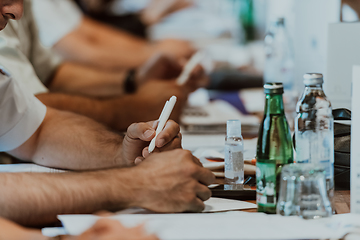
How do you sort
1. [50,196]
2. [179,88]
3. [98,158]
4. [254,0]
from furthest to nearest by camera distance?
[254,0] → [179,88] → [98,158] → [50,196]

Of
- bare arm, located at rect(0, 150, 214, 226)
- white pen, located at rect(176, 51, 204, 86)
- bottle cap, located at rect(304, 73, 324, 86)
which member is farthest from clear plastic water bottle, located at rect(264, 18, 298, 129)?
bare arm, located at rect(0, 150, 214, 226)

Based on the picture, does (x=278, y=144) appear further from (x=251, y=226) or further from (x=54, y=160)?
(x=54, y=160)

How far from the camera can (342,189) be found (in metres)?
0.81

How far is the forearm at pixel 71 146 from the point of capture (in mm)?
1005

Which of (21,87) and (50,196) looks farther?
(21,87)

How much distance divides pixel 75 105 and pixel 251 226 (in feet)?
3.46

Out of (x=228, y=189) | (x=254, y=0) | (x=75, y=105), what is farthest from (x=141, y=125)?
(x=254, y=0)

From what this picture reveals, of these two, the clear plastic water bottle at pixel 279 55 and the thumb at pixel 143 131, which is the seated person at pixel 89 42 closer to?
the clear plastic water bottle at pixel 279 55

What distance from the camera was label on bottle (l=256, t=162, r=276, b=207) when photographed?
671 millimetres

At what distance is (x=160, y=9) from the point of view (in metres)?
3.62

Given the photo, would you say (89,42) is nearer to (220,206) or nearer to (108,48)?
(108,48)

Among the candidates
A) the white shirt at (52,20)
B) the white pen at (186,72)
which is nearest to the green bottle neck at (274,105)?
the white pen at (186,72)

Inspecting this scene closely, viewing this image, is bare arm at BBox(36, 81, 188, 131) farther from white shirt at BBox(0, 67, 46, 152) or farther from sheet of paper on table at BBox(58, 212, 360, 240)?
sheet of paper on table at BBox(58, 212, 360, 240)

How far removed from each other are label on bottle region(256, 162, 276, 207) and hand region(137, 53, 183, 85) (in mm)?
1301
